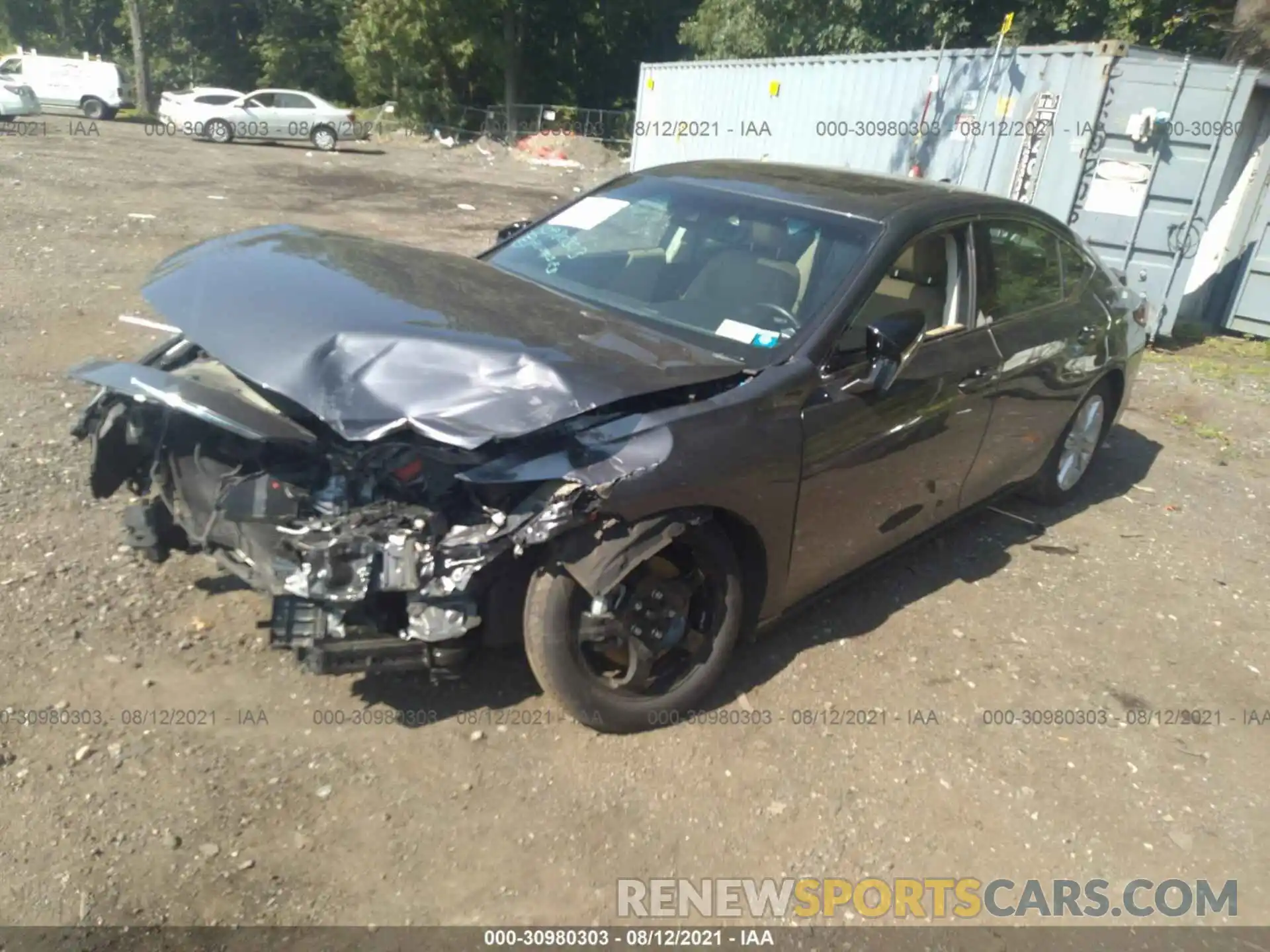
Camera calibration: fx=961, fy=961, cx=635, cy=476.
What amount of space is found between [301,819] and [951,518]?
3127mm

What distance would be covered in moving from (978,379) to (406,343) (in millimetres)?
2460

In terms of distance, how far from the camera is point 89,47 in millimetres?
53594

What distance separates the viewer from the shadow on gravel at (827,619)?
3365mm

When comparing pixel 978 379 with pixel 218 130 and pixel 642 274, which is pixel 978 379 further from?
pixel 218 130

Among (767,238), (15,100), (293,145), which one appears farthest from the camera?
(293,145)

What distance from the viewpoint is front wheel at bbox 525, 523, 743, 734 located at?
303 centimetres

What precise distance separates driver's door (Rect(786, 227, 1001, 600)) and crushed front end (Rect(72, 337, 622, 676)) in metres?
1.01

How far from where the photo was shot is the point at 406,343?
297cm

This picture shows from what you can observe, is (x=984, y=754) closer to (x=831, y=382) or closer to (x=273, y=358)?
(x=831, y=382)

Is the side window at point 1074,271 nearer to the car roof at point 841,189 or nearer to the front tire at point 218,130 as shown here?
the car roof at point 841,189

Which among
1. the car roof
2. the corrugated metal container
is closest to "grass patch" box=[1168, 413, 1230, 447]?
the corrugated metal container

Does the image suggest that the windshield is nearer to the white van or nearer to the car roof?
the car roof

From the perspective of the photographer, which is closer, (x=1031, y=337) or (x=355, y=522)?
(x=355, y=522)

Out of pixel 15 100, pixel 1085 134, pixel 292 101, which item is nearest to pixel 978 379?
pixel 1085 134
